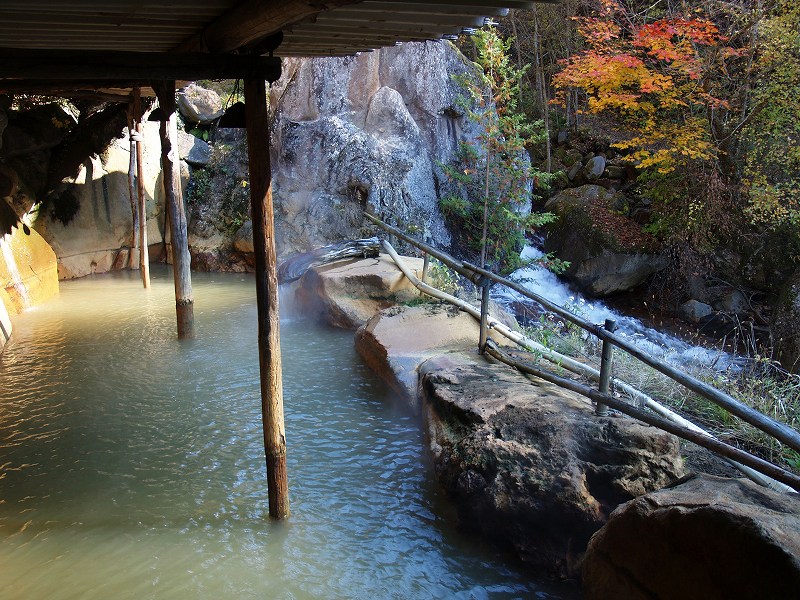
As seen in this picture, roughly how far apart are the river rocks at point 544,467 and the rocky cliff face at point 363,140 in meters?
8.37

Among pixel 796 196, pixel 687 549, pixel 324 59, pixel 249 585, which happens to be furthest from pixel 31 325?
pixel 796 196

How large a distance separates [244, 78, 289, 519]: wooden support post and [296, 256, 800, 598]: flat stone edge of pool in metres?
1.22

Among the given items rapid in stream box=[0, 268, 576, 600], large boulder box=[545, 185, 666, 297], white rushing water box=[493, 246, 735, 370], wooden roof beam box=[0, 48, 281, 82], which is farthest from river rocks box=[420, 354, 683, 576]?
large boulder box=[545, 185, 666, 297]

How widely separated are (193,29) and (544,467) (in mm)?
3805

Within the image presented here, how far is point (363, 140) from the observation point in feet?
42.9

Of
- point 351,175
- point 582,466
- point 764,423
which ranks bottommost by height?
point 582,466

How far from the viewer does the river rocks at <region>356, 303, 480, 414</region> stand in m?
6.21

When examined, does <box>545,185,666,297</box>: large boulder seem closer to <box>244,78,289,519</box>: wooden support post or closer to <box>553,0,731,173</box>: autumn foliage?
<box>553,0,731,173</box>: autumn foliage

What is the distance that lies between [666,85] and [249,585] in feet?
37.1

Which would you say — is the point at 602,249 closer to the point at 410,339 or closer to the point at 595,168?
the point at 595,168

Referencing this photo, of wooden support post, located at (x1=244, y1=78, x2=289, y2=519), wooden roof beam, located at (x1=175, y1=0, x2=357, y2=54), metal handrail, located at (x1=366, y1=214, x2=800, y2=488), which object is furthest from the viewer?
wooden support post, located at (x1=244, y1=78, x2=289, y2=519)

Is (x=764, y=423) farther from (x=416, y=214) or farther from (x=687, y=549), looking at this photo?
(x=416, y=214)

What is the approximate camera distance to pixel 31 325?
919 cm

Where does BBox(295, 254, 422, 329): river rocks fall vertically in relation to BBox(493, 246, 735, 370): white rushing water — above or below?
above
